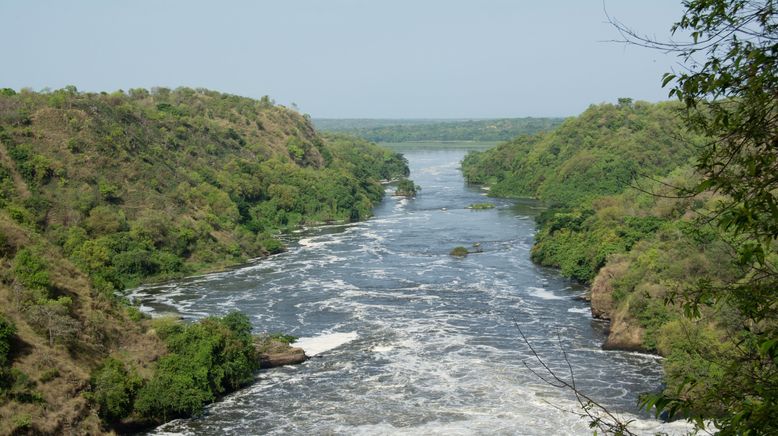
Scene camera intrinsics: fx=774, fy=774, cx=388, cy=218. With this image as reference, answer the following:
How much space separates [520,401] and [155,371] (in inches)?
502

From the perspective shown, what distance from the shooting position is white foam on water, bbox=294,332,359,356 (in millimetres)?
32875

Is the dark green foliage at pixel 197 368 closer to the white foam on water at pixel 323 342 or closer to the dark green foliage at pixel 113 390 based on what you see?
the dark green foliage at pixel 113 390

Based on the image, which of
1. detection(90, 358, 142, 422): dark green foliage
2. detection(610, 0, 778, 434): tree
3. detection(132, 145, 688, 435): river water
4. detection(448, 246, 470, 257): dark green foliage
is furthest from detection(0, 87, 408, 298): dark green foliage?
detection(610, 0, 778, 434): tree

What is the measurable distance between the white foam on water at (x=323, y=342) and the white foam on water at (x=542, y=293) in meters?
11.6

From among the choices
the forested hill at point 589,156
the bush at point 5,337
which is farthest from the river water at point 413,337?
the forested hill at point 589,156

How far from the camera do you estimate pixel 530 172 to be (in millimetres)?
99250

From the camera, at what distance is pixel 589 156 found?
8912 centimetres

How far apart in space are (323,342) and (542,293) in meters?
14.0

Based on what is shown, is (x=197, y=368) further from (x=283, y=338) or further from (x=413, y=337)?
(x=413, y=337)

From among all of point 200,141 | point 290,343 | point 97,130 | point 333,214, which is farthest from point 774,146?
point 200,141

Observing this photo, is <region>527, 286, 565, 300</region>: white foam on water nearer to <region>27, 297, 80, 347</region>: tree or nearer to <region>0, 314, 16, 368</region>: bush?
<region>27, 297, 80, 347</region>: tree

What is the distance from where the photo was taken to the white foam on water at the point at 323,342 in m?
32.9

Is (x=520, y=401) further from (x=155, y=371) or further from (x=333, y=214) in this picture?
(x=333, y=214)

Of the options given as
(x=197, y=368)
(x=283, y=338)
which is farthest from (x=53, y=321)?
(x=283, y=338)
